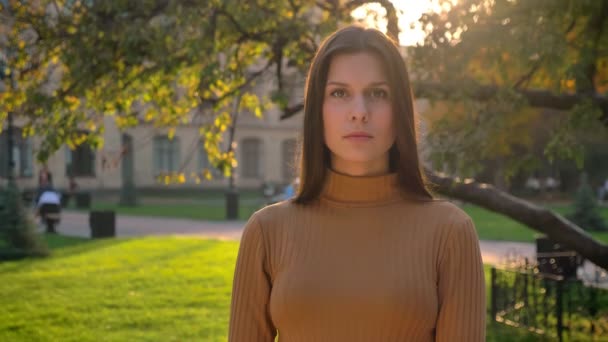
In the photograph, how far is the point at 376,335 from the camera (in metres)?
2.18

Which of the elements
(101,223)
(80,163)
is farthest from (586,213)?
(80,163)

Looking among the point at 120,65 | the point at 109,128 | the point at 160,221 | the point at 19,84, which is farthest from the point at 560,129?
the point at 109,128

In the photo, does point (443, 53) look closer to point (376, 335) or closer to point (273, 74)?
point (273, 74)

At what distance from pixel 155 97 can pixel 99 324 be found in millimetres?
2760

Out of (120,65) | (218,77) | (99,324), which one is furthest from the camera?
(99,324)

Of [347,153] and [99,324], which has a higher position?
[347,153]

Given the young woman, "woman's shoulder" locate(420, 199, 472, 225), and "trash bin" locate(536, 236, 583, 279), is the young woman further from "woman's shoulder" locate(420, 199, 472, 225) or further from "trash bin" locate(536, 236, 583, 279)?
"trash bin" locate(536, 236, 583, 279)

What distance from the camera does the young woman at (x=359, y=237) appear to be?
219 cm

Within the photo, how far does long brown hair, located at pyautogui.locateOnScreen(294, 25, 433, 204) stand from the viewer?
229cm

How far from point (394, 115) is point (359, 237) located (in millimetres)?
385

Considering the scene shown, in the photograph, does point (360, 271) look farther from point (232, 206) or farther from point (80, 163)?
point (80, 163)

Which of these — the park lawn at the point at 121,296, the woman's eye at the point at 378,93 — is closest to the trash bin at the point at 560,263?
the park lawn at the point at 121,296

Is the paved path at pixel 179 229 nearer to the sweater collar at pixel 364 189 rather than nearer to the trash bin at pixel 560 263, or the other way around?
the trash bin at pixel 560 263

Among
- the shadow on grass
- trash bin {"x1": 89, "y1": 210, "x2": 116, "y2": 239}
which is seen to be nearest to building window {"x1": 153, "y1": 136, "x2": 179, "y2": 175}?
the shadow on grass
